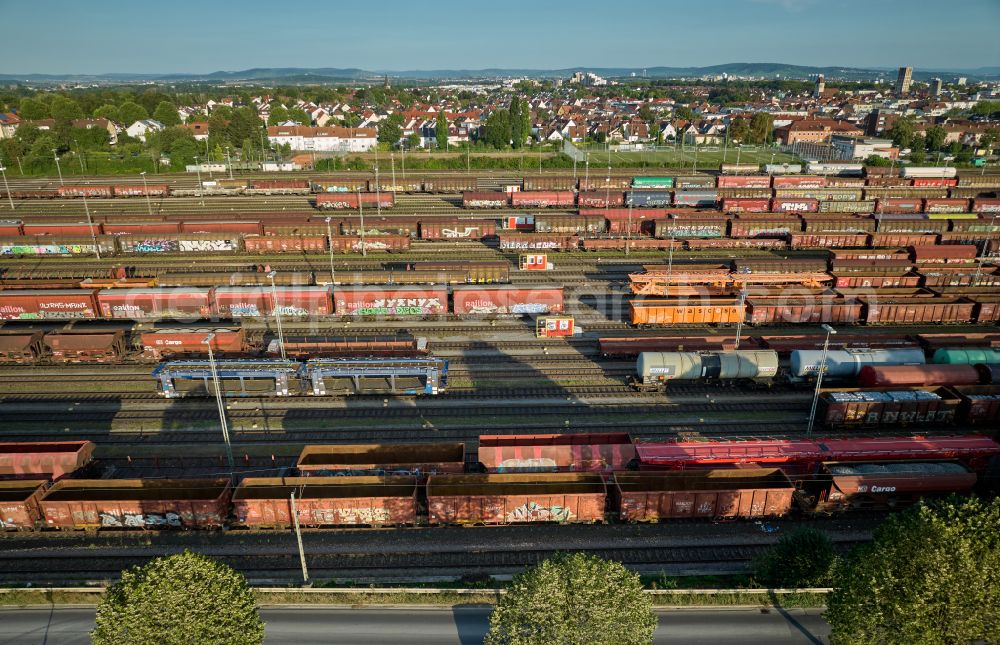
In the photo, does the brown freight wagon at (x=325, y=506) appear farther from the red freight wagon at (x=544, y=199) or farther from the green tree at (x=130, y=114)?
the green tree at (x=130, y=114)

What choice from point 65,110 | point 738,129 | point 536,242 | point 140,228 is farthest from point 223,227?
point 65,110

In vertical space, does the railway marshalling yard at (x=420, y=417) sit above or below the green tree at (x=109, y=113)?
below

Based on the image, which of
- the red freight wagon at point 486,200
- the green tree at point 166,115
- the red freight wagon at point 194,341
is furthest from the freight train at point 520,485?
the green tree at point 166,115

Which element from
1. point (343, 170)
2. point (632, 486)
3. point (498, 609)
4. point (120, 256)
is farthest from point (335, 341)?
point (343, 170)

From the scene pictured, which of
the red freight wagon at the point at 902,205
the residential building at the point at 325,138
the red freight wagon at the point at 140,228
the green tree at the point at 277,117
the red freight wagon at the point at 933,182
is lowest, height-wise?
the red freight wagon at the point at 140,228

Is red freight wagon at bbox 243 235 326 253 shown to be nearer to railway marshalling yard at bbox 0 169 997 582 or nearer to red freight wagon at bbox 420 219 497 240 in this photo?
railway marshalling yard at bbox 0 169 997 582

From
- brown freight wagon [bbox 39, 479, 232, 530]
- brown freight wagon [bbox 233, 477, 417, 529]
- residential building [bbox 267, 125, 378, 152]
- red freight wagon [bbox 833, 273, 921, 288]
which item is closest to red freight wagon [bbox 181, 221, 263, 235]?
brown freight wagon [bbox 39, 479, 232, 530]
